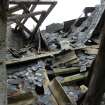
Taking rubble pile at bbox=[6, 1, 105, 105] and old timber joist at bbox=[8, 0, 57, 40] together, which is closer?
rubble pile at bbox=[6, 1, 105, 105]

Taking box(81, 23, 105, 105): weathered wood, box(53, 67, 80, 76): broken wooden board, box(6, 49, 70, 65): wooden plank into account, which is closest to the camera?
box(81, 23, 105, 105): weathered wood

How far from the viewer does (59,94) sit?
4684 millimetres

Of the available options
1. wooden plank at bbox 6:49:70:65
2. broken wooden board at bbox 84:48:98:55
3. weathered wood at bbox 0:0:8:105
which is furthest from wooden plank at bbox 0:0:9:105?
broken wooden board at bbox 84:48:98:55

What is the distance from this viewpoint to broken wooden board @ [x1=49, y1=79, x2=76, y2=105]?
444 cm

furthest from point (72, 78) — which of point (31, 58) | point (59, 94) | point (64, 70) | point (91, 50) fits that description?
point (91, 50)

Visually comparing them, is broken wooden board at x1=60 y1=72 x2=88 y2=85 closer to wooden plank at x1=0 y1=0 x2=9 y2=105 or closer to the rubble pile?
the rubble pile

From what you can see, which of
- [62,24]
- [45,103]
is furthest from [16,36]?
[45,103]

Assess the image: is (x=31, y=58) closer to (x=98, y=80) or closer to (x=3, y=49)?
(x=3, y=49)

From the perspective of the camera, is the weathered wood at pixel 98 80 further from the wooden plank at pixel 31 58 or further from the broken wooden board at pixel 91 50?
the broken wooden board at pixel 91 50

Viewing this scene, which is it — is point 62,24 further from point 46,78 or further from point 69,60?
point 46,78

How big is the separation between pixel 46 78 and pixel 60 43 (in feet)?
6.60

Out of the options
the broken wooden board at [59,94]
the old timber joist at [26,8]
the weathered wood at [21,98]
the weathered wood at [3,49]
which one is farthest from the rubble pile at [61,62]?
the weathered wood at [3,49]

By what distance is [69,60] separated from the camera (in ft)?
19.7

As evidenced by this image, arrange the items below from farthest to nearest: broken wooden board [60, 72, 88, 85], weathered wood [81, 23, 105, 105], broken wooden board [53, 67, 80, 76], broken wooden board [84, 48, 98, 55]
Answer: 1. broken wooden board [84, 48, 98, 55]
2. broken wooden board [53, 67, 80, 76]
3. broken wooden board [60, 72, 88, 85]
4. weathered wood [81, 23, 105, 105]
